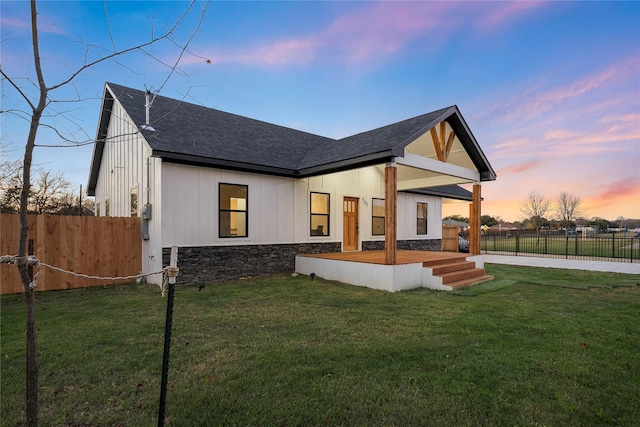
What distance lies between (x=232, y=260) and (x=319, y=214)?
3648mm

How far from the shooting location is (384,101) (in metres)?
15.8

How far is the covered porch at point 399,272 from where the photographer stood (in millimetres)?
7773

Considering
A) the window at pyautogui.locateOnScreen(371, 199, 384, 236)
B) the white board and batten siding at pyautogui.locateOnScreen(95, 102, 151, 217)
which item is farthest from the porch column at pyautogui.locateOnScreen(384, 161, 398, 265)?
the white board and batten siding at pyautogui.locateOnScreen(95, 102, 151, 217)

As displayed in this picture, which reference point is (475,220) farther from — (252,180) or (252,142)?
(252,142)

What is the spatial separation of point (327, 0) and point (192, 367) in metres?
9.71

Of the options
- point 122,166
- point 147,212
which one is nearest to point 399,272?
point 147,212

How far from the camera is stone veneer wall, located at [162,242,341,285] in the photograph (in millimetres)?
8289

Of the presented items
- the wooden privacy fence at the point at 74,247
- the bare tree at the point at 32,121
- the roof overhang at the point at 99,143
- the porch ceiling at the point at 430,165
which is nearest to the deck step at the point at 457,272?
the porch ceiling at the point at 430,165

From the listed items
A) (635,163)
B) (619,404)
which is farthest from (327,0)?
(635,163)

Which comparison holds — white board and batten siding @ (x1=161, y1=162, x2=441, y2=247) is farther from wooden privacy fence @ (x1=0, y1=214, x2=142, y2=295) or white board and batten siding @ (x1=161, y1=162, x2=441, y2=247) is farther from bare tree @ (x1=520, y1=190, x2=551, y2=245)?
Result: bare tree @ (x1=520, y1=190, x2=551, y2=245)

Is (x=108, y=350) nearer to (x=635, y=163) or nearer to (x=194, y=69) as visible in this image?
(x=194, y=69)

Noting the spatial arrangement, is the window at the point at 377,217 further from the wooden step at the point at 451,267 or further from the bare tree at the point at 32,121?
the bare tree at the point at 32,121

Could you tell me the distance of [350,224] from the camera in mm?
12266

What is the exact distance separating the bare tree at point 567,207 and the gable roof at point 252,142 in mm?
35401
